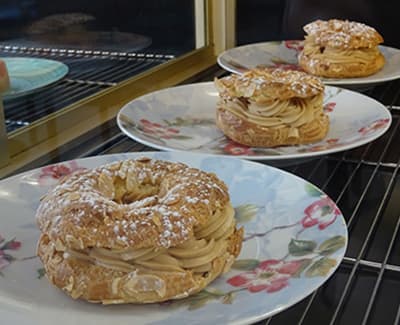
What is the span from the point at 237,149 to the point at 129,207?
1.14 feet

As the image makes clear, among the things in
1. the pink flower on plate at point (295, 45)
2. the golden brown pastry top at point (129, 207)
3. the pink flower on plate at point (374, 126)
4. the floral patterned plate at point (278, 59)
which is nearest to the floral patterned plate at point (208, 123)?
the pink flower on plate at point (374, 126)

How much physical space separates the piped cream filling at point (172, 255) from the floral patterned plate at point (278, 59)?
25.6 inches

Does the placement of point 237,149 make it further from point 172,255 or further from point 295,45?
point 295,45

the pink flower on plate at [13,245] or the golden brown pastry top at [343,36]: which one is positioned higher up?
the golden brown pastry top at [343,36]

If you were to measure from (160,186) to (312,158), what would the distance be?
0.98ft

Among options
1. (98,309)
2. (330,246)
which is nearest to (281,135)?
(330,246)

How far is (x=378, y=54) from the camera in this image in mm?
1204

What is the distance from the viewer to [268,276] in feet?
1.80

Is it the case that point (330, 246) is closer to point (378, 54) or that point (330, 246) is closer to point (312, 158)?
point (312, 158)

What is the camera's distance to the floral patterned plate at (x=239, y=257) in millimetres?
502

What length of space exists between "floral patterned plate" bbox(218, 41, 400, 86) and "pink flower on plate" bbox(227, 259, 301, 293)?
632mm

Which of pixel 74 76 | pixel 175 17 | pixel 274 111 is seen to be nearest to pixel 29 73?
pixel 74 76

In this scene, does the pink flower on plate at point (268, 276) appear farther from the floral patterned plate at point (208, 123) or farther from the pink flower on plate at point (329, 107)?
the pink flower on plate at point (329, 107)

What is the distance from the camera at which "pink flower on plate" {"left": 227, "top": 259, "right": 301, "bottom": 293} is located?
53cm
